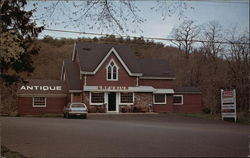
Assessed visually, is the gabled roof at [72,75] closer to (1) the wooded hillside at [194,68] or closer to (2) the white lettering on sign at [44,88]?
(2) the white lettering on sign at [44,88]

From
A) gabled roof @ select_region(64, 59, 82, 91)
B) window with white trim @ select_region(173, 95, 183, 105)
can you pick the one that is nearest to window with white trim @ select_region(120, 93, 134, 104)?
gabled roof @ select_region(64, 59, 82, 91)

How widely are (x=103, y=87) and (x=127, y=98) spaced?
323 centimetres

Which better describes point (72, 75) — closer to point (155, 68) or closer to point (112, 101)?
point (112, 101)

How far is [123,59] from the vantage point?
39406 millimetres

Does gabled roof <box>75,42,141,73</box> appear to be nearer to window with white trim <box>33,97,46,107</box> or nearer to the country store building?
the country store building

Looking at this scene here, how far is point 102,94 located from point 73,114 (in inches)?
320

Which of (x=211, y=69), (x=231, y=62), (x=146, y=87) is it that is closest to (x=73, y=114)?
(x=146, y=87)

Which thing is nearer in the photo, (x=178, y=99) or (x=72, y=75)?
(x=72, y=75)

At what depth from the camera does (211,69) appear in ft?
160

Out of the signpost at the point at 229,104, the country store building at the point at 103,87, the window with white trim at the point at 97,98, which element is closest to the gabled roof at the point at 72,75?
the country store building at the point at 103,87

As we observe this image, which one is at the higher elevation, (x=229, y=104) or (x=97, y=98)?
(x=97, y=98)

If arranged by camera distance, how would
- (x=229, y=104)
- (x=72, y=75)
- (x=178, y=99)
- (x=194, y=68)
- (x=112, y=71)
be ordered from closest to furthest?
(x=229, y=104), (x=112, y=71), (x=72, y=75), (x=178, y=99), (x=194, y=68)

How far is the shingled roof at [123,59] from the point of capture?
37938mm

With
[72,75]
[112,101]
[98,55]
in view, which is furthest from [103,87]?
[72,75]
